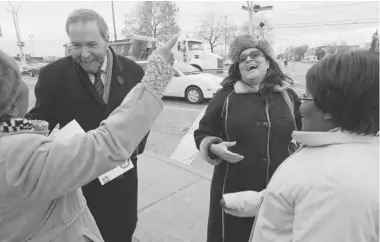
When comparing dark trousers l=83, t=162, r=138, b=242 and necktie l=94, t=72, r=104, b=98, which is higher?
necktie l=94, t=72, r=104, b=98

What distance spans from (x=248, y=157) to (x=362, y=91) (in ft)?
3.00

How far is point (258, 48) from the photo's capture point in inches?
71.5

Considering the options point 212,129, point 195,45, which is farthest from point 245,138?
point 195,45

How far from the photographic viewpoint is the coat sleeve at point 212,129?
1.74 metres

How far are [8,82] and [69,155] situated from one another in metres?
0.31

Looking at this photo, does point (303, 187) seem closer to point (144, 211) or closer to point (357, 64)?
point (357, 64)

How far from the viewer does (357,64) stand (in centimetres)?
81

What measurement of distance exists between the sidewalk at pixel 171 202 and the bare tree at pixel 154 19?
28.7 m

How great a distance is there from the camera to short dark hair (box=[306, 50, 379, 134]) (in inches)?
31.5

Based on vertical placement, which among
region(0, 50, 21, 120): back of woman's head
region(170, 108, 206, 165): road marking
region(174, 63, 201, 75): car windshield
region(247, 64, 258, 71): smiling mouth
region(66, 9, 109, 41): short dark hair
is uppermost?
region(66, 9, 109, 41): short dark hair

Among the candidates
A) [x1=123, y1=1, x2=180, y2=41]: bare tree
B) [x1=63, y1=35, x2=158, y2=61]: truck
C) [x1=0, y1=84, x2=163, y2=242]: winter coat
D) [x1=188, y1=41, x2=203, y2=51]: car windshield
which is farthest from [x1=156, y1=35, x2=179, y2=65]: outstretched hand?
[x1=123, y1=1, x2=180, y2=41]: bare tree

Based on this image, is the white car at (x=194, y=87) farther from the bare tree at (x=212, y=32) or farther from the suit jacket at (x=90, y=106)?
the bare tree at (x=212, y=32)

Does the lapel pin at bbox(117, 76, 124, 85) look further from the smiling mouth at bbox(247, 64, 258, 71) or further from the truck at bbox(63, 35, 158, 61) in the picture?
the truck at bbox(63, 35, 158, 61)

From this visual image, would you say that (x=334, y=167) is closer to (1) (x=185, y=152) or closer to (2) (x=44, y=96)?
(2) (x=44, y=96)
